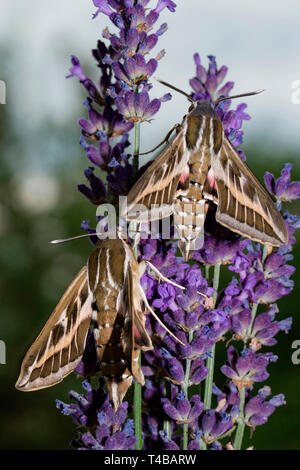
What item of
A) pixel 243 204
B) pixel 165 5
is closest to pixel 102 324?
pixel 243 204

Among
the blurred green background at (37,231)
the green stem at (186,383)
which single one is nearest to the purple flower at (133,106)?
the green stem at (186,383)

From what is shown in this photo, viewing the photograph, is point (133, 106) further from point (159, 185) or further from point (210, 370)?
point (210, 370)

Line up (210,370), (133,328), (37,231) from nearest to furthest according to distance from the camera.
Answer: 1. (133,328)
2. (210,370)
3. (37,231)

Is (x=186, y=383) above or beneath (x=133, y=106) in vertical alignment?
beneath

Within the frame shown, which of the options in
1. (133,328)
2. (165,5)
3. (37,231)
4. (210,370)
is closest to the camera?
(133,328)

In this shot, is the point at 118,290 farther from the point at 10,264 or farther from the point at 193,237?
the point at 10,264

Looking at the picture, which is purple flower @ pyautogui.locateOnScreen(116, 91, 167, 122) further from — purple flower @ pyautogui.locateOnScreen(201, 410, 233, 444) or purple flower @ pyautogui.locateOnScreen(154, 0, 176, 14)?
purple flower @ pyautogui.locateOnScreen(201, 410, 233, 444)

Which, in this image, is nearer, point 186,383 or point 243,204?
point 186,383

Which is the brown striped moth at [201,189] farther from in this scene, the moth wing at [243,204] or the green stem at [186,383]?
the green stem at [186,383]
